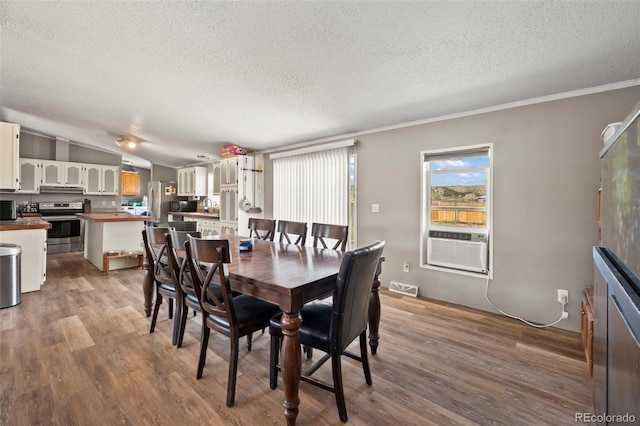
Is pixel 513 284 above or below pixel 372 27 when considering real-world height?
below

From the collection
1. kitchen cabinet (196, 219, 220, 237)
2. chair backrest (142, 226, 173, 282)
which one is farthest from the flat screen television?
kitchen cabinet (196, 219, 220, 237)

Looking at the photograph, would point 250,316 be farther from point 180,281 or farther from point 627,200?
point 627,200

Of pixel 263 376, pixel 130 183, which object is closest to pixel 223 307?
pixel 263 376

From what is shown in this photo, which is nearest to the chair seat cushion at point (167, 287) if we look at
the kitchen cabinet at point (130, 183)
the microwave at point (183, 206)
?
the microwave at point (183, 206)

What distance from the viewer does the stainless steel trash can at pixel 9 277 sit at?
297 cm

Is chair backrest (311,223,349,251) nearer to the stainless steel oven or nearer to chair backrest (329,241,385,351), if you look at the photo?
chair backrest (329,241,385,351)

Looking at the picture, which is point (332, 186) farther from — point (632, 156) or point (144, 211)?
point (144, 211)

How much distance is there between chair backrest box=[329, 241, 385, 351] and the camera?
142cm

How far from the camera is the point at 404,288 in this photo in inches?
139

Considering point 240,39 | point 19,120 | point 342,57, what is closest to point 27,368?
point 240,39

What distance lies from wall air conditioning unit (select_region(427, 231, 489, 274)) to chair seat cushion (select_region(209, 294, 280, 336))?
2.26m

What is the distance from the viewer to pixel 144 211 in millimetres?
8492

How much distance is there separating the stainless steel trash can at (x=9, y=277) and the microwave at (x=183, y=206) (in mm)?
4383

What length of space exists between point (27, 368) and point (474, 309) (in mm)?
3888
